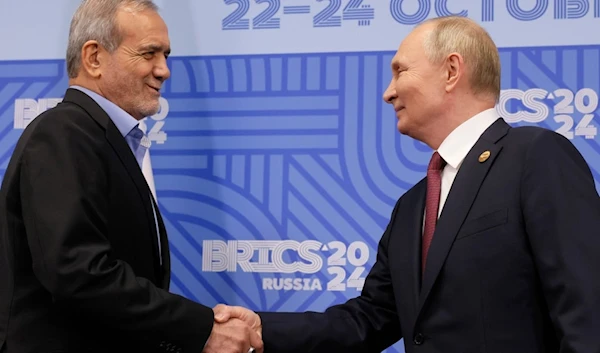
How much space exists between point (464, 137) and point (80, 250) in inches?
41.5

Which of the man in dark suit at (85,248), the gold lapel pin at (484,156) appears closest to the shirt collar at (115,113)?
the man in dark suit at (85,248)

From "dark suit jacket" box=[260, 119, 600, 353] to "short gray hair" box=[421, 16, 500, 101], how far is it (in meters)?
0.14

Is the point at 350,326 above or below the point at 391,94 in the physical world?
below

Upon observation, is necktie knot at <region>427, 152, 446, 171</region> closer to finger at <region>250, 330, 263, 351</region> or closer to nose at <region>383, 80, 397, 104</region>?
nose at <region>383, 80, 397, 104</region>

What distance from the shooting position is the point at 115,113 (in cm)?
263

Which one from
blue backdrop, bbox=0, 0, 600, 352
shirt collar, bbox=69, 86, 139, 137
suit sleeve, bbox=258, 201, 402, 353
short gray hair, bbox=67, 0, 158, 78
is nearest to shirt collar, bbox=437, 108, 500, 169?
suit sleeve, bbox=258, 201, 402, 353

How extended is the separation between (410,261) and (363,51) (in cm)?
104

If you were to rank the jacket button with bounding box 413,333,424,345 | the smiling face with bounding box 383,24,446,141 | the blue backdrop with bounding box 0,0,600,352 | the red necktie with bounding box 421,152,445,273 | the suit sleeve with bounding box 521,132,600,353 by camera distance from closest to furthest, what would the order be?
the suit sleeve with bounding box 521,132,600,353 → the jacket button with bounding box 413,333,424,345 → the red necktie with bounding box 421,152,445,273 → the smiling face with bounding box 383,24,446,141 → the blue backdrop with bounding box 0,0,600,352

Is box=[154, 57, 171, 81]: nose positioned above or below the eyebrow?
below

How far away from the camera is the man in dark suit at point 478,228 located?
2.22m

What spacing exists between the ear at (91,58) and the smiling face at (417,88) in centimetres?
84

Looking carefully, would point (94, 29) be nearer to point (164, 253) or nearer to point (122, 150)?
point (122, 150)

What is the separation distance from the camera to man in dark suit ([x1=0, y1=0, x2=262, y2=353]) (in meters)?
2.32

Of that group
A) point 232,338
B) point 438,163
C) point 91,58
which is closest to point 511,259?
point 438,163
